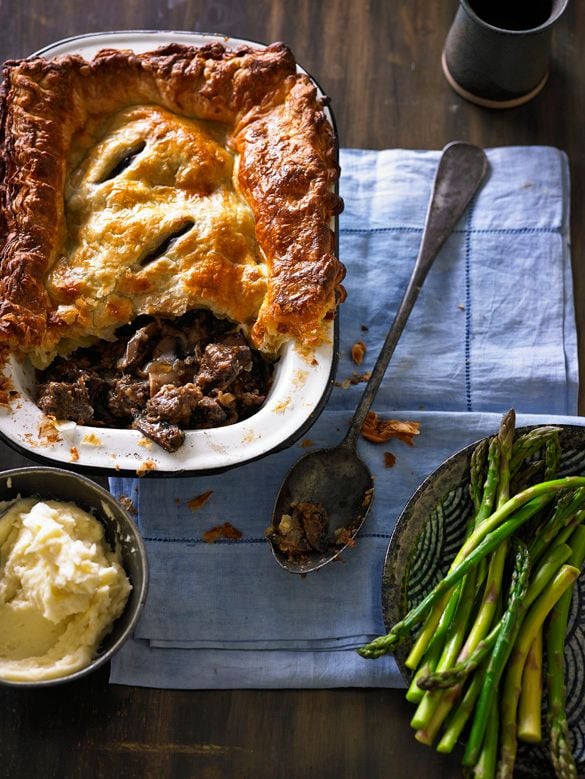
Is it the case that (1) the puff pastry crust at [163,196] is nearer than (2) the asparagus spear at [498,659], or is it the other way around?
(2) the asparagus spear at [498,659]

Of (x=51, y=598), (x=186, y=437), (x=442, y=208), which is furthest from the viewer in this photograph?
(x=442, y=208)

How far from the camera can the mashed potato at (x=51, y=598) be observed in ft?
8.36

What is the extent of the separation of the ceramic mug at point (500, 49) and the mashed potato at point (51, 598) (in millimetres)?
2301

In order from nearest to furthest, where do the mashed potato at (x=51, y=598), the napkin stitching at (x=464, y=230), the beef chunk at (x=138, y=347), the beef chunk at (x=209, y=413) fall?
the mashed potato at (x=51, y=598) < the beef chunk at (x=209, y=413) < the beef chunk at (x=138, y=347) < the napkin stitching at (x=464, y=230)

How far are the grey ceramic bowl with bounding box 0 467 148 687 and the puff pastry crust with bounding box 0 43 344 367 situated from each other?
0.38 metres

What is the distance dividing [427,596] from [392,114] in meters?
1.98

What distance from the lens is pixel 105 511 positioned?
2.76m

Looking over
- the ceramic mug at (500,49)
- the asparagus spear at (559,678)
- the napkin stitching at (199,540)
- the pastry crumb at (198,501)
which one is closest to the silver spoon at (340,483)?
the napkin stitching at (199,540)

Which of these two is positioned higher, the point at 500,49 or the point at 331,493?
the point at 500,49

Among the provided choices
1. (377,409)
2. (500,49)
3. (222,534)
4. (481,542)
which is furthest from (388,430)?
(500,49)

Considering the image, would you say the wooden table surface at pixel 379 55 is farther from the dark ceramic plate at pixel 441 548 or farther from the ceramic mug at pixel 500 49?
the dark ceramic plate at pixel 441 548

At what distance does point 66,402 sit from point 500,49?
207cm

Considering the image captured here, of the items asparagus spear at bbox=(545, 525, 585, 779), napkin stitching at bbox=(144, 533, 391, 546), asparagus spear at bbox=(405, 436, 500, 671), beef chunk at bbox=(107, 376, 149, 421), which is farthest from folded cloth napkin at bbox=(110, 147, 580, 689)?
asparagus spear at bbox=(545, 525, 585, 779)

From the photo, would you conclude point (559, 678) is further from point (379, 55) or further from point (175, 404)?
point (379, 55)
